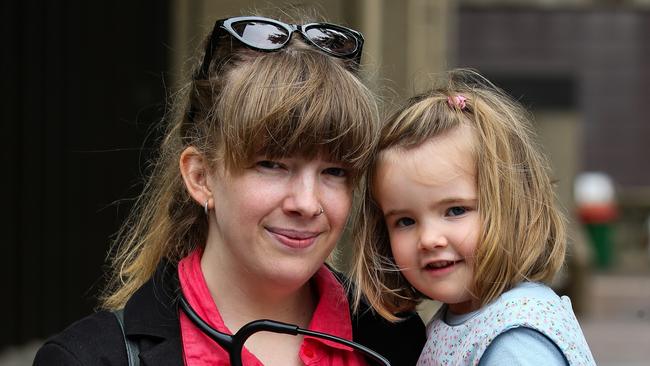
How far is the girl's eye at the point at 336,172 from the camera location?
8.75 ft

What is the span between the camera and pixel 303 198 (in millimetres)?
2553

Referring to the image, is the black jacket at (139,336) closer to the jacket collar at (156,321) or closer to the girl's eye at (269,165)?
the jacket collar at (156,321)

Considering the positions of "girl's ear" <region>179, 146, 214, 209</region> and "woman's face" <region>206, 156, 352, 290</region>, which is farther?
"girl's ear" <region>179, 146, 214, 209</region>

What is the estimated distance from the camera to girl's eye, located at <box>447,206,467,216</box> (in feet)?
9.02

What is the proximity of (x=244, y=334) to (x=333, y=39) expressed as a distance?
772mm

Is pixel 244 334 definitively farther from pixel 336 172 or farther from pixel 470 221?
pixel 470 221

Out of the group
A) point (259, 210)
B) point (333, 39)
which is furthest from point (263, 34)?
point (259, 210)

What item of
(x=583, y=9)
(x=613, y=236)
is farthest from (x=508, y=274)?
(x=583, y=9)

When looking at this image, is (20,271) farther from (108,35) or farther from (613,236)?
(613,236)

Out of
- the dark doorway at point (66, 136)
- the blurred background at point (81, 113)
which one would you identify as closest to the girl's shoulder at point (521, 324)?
the blurred background at point (81, 113)

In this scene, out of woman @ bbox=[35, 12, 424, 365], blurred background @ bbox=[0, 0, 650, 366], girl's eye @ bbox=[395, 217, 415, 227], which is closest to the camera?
woman @ bbox=[35, 12, 424, 365]

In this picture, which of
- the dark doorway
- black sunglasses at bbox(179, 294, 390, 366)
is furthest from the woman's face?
the dark doorway

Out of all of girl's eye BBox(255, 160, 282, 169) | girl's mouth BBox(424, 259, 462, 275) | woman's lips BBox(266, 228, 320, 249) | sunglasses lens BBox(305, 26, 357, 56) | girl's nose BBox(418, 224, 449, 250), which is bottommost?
girl's mouth BBox(424, 259, 462, 275)

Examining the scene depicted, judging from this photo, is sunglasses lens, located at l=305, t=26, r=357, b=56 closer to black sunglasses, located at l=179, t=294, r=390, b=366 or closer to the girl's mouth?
the girl's mouth
